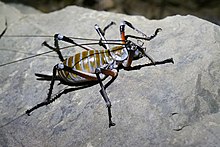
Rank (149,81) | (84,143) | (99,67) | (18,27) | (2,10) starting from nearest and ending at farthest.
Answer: (84,143), (149,81), (99,67), (18,27), (2,10)

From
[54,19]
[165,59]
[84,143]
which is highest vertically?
[54,19]

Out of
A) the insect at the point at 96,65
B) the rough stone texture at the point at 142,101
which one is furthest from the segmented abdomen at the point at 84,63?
the rough stone texture at the point at 142,101

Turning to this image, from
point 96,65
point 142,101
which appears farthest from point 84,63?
point 142,101

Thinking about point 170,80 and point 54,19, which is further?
point 54,19

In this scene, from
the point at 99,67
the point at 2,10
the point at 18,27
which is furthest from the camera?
the point at 2,10

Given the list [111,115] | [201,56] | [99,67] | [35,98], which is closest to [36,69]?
[35,98]

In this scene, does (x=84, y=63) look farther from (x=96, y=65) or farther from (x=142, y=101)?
(x=142, y=101)

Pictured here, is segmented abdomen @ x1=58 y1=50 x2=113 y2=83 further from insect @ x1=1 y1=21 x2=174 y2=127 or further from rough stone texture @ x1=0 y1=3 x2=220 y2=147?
rough stone texture @ x1=0 y1=3 x2=220 y2=147

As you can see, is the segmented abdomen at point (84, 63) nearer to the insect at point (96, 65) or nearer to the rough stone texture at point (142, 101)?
the insect at point (96, 65)

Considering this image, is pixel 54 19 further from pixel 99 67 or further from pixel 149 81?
pixel 149 81
